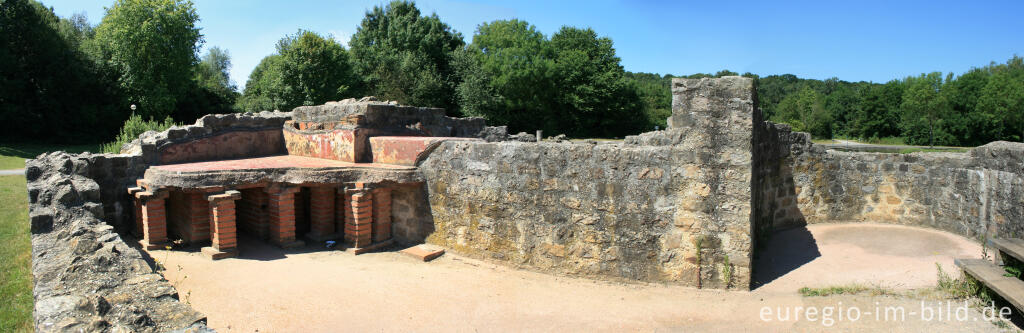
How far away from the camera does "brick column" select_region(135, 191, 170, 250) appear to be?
6824 mm

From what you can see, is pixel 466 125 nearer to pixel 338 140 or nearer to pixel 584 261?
pixel 338 140

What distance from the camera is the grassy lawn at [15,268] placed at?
439cm

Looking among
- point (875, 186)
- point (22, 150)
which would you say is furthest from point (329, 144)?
point (22, 150)

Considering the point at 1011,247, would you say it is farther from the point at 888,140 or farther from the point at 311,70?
the point at 888,140

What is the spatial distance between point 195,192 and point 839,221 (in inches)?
380

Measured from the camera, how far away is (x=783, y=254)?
7008 mm

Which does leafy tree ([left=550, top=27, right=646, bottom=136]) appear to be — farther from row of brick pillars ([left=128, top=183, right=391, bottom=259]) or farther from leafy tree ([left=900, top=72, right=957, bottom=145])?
row of brick pillars ([left=128, top=183, right=391, bottom=259])

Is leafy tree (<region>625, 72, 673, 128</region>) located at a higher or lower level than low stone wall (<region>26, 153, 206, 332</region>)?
higher

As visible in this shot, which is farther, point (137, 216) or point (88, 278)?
point (137, 216)

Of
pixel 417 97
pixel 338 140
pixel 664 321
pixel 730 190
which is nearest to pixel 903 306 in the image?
pixel 730 190

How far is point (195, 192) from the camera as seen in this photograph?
6.84 m

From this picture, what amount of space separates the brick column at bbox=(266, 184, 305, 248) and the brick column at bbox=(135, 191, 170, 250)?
128 centimetres

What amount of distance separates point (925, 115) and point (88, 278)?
46382 millimetres

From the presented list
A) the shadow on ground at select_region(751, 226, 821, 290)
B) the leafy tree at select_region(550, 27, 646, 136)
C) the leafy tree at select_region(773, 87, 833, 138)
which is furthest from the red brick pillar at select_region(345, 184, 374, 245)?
the leafy tree at select_region(773, 87, 833, 138)
